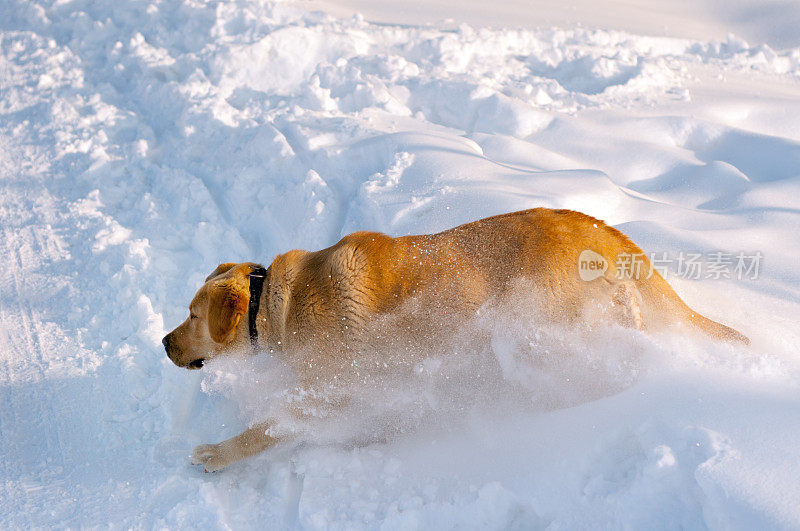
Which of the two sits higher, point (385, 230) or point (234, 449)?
point (385, 230)

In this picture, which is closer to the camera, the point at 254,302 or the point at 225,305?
the point at 225,305

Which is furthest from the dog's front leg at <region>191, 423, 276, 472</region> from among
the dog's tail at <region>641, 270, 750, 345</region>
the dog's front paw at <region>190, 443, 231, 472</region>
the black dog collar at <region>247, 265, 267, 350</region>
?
the dog's tail at <region>641, 270, 750, 345</region>

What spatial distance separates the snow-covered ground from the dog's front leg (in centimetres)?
8

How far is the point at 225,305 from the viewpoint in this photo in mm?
3750

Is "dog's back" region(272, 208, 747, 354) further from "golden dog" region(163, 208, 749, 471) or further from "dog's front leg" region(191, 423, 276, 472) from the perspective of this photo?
"dog's front leg" region(191, 423, 276, 472)

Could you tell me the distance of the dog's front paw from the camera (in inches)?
145

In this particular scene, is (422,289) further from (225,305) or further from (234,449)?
(234,449)

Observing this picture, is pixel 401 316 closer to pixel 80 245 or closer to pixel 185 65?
pixel 80 245

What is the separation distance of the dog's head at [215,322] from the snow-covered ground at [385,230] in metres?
0.20

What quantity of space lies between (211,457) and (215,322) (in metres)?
0.83

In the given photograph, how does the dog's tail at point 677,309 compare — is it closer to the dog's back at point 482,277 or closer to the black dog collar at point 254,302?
the dog's back at point 482,277

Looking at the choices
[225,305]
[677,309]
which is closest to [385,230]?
[225,305]

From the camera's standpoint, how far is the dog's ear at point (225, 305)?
3.75 meters

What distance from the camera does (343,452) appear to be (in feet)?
12.2
